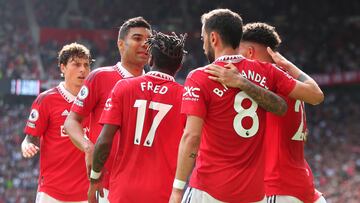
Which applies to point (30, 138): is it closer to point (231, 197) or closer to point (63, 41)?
point (231, 197)

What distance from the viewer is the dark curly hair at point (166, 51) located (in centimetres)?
513

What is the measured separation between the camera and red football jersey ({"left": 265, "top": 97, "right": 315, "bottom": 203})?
18.6ft

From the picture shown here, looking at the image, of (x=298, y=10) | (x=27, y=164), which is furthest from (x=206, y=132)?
(x=298, y=10)

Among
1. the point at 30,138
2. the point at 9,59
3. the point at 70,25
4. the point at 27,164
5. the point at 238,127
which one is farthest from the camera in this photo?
the point at 70,25

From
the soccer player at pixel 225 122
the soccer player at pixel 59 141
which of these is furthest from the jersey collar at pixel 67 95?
the soccer player at pixel 225 122

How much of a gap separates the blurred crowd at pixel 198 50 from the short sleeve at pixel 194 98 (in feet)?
59.5

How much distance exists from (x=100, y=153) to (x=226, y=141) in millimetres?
957

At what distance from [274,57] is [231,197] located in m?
1.36

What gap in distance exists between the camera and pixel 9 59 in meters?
29.4

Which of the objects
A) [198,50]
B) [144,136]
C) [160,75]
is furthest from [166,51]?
[198,50]

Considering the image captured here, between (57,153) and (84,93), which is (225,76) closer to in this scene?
(84,93)

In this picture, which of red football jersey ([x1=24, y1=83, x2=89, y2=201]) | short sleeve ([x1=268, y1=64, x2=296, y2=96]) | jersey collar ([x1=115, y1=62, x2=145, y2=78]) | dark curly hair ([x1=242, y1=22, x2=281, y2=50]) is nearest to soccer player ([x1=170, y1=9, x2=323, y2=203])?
short sleeve ([x1=268, y1=64, x2=296, y2=96])

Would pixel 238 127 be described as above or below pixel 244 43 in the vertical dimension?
below

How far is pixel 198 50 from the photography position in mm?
31906
